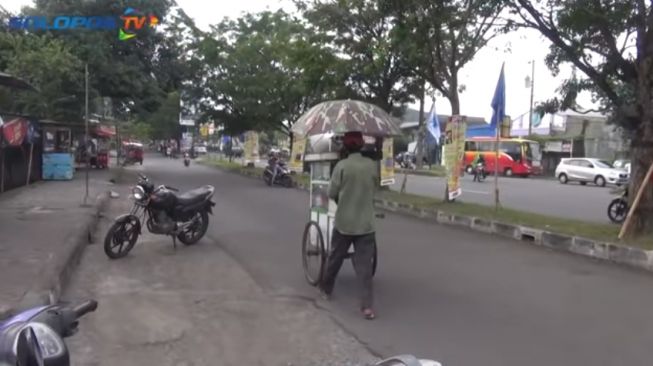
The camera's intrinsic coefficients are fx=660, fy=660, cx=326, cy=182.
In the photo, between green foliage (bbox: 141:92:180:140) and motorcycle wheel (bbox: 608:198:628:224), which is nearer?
motorcycle wheel (bbox: 608:198:628:224)

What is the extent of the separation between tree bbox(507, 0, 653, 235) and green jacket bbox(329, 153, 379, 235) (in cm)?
555

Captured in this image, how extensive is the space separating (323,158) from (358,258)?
191 centimetres

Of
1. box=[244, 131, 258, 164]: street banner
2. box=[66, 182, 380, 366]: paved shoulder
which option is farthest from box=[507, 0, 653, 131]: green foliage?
box=[244, 131, 258, 164]: street banner

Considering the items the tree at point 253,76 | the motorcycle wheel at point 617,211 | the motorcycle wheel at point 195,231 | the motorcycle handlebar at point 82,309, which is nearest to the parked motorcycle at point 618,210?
the motorcycle wheel at point 617,211

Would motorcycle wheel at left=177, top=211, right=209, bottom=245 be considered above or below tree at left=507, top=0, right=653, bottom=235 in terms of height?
below

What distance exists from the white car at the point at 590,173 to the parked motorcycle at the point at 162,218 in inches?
1077

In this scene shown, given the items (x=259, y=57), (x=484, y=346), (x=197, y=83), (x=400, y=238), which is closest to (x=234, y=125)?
(x=197, y=83)

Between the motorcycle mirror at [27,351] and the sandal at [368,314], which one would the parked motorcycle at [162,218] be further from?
the motorcycle mirror at [27,351]

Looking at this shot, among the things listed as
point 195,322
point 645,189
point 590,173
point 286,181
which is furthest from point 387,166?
point 590,173

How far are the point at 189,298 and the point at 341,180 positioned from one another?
7.15 feet

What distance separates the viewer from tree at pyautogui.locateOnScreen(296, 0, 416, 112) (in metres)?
19.2

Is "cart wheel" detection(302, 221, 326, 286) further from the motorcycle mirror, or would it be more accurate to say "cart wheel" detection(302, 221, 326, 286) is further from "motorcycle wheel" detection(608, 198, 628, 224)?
"motorcycle wheel" detection(608, 198, 628, 224)

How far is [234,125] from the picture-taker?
37969mm

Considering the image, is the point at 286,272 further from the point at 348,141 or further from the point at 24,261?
the point at 24,261
